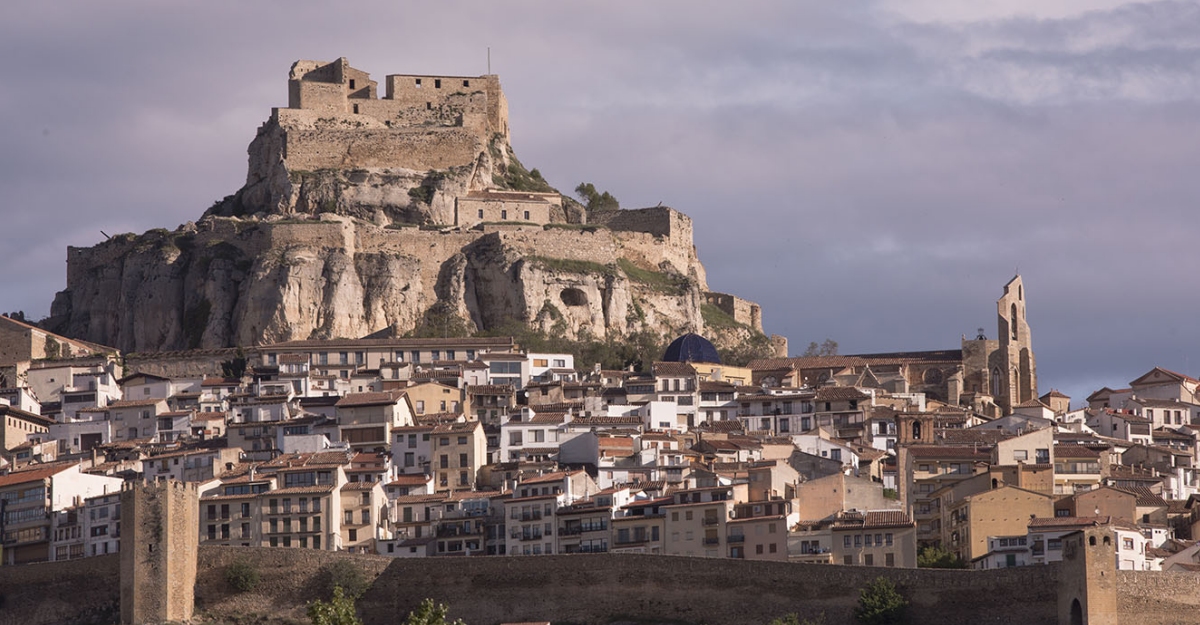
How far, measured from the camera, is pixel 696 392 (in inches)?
3656

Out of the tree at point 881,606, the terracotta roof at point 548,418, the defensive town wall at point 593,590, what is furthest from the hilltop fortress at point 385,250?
the tree at point 881,606

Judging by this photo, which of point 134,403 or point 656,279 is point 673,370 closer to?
point 134,403

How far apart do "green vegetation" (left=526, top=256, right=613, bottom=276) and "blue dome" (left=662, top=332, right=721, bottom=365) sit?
27.2 feet

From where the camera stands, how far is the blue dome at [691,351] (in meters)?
102

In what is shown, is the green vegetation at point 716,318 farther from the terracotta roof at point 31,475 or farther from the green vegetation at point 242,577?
the green vegetation at point 242,577

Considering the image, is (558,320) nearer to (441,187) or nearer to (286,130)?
(441,187)

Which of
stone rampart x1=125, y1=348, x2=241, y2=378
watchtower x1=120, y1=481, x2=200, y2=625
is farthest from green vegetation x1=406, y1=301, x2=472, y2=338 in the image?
watchtower x1=120, y1=481, x2=200, y2=625

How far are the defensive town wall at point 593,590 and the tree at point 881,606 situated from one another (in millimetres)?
418

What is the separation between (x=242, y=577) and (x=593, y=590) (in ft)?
36.5

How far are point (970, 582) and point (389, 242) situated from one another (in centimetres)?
5017

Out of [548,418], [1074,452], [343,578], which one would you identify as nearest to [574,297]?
[548,418]

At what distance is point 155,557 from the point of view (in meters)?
69.4

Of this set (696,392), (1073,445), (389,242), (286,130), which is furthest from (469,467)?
(286,130)

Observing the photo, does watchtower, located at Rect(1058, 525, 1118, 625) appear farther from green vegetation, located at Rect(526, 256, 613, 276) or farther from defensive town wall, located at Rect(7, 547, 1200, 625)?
green vegetation, located at Rect(526, 256, 613, 276)
